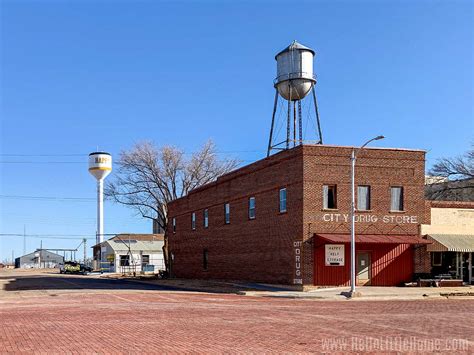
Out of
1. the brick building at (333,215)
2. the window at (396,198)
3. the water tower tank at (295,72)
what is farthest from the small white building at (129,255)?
the window at (396,198)

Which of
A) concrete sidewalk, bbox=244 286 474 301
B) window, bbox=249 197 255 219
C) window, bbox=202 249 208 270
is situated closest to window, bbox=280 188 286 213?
window, bbox=249 197 255 219

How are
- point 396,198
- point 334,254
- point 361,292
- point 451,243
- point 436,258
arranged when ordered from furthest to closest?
point 436,258 < point 396,198 < point 451,243 < point 334,254 < point 361,292

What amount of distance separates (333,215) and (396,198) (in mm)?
4523

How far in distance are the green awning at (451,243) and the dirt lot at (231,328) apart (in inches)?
486

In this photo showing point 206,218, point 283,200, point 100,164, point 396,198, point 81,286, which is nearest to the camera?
point 396,198

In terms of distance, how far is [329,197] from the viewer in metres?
35.8

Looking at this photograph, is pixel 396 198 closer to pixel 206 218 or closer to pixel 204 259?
pixel 206 218

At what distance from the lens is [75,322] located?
17.6m

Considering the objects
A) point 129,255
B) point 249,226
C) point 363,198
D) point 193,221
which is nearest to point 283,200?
point 363,198

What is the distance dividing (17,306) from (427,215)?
2512cm

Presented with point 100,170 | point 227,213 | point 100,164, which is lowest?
point 227,213

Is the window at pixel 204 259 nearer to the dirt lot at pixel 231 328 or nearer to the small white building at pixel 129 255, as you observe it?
the dirt lot at pixel 231 328

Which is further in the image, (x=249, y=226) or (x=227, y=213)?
(x=227, y=213)

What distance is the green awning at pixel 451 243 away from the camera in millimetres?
36188
